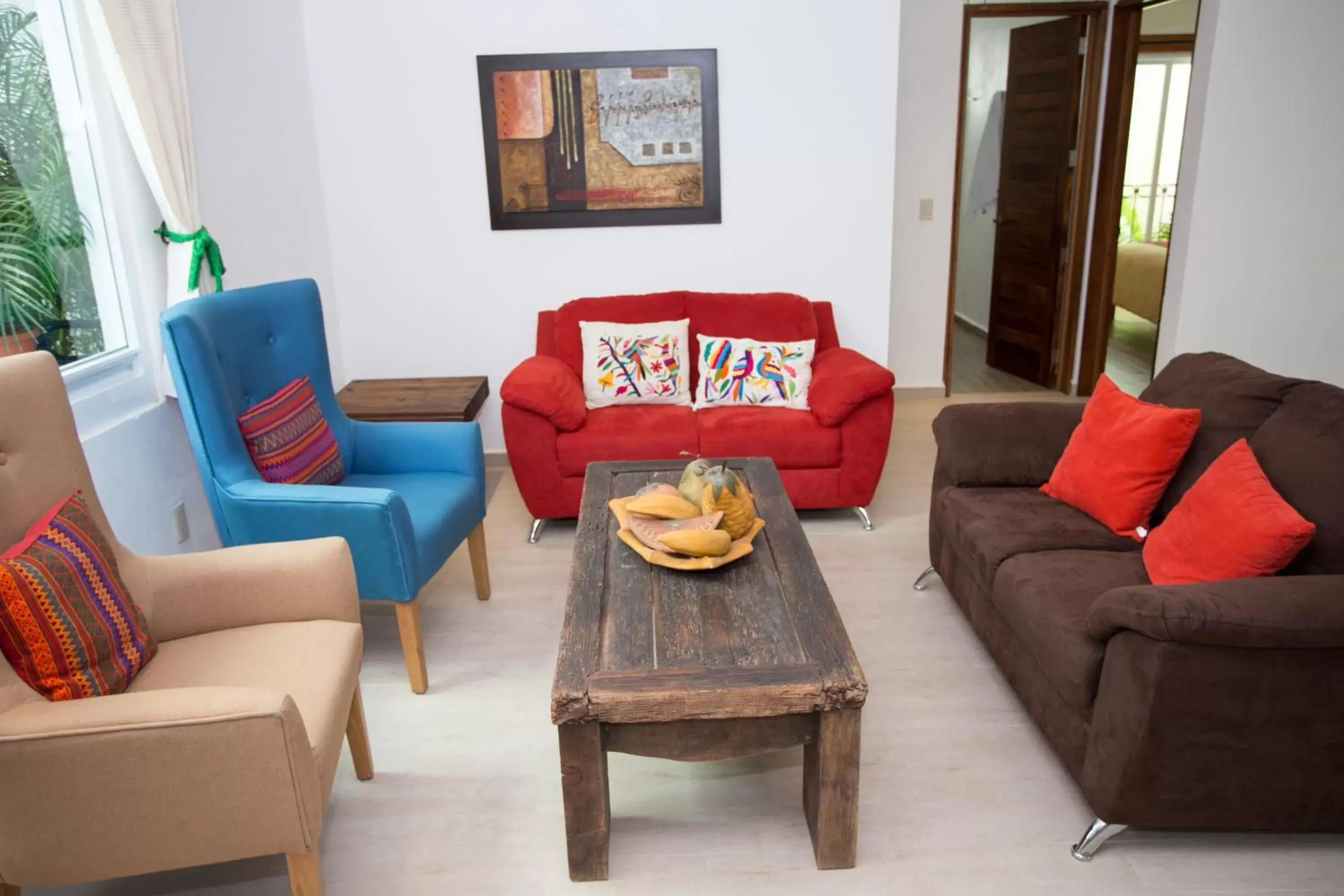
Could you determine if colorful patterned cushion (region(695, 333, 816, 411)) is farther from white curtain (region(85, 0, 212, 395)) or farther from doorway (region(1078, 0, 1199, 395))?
doorway (region(1078, 0, 1199, 395))

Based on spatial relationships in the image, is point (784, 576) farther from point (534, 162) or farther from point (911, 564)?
point (534, 162)

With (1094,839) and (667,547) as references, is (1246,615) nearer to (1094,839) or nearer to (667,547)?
(1094,839)

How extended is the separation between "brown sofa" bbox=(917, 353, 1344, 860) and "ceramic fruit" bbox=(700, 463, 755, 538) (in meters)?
0.69

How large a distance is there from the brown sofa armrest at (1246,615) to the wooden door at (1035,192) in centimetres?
401

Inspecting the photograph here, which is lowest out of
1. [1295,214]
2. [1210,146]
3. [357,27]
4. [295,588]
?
[295,588]

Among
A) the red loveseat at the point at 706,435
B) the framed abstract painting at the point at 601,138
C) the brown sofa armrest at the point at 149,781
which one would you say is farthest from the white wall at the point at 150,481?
the framed abstract painting at the point at 601,138

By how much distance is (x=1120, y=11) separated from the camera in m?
4.98

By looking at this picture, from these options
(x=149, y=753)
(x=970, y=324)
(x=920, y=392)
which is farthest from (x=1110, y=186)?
(x=149, y=753)

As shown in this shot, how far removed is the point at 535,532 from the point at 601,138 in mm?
1724

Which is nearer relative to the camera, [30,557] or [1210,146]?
[30,557]

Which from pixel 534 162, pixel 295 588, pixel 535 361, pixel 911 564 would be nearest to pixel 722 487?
pixel 295 588

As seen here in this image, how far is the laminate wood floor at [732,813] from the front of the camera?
196cm

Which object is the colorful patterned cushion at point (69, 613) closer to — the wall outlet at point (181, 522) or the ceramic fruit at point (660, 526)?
the ceramic fruit at point (660, 526)

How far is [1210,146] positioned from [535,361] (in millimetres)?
3107
